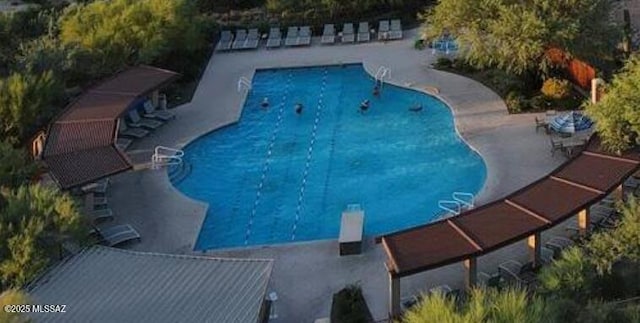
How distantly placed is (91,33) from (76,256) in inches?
519

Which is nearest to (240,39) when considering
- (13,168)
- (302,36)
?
(302,36)

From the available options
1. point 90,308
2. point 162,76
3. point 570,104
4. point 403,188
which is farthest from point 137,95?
point 570,104

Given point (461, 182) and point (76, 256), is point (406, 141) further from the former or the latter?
point (76, 256)

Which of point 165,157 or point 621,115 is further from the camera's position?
point 165,157

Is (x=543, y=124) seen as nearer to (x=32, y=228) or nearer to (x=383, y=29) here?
(x=383, y=29)

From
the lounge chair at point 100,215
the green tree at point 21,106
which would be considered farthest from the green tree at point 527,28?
the green tree at point 21,106

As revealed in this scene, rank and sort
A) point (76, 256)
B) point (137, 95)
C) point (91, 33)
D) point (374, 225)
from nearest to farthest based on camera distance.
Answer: point (76, 256)
point (374, 225)
point (137, 95)
point (91, 33)

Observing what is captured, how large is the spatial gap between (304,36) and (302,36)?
0.07 metres

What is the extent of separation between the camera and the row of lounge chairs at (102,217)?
790 inches

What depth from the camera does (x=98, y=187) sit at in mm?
22359

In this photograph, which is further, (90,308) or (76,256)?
(76,256)

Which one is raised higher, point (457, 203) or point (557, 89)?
point (557, 89)

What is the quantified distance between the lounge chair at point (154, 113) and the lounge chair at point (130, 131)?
968 mm

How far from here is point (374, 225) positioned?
69.8 ft
